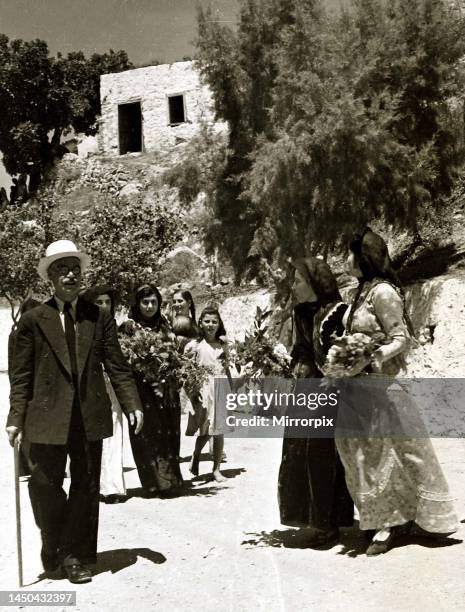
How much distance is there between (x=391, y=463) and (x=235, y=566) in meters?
1.13

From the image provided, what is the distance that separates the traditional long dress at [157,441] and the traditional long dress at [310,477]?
2261 mm

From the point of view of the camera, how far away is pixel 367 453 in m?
5.41

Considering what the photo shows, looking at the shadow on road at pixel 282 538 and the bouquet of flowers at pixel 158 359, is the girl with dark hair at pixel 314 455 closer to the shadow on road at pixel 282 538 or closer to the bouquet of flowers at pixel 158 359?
the shadow on road at pixel 282 538

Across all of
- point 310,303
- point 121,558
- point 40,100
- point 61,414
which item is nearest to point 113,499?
point 121,558

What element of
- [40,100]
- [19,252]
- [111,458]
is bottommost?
[111,458]

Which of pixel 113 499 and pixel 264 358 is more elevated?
pixel 264 358

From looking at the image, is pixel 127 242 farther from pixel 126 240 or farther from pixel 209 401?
pixel 209 401

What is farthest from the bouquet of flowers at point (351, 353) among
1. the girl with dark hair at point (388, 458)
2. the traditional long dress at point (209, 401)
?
the traditional long dress at point (209, 401)

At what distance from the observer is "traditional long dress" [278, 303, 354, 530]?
222 inches

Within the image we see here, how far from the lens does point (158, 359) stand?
303 inches

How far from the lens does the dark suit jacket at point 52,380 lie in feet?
16.5

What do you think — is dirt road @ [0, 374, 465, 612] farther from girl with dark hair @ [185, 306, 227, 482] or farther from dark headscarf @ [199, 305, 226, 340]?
dark headscarf @ [199, 305, 226, 340]

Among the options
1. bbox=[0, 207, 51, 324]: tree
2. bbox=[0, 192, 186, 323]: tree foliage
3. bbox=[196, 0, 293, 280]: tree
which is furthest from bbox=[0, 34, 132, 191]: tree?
bbox=[0, 192, 186, 323]: tree foliage

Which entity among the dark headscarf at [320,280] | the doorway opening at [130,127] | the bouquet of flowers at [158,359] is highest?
the doorway opening at [130,127]
